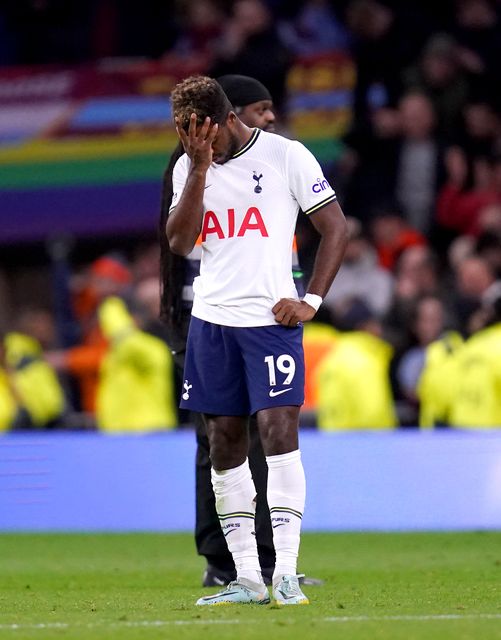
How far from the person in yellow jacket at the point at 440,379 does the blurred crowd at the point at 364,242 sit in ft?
0.04

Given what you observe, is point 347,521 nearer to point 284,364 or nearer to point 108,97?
point 284,364

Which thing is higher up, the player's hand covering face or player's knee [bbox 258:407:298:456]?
the player's hand covering face

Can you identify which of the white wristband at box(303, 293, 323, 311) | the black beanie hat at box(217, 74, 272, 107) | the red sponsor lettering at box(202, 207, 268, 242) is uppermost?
the black beanie hat at box(217, 74, 272, 107)

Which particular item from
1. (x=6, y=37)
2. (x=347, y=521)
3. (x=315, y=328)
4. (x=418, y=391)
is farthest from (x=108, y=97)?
(x=347, y=521)

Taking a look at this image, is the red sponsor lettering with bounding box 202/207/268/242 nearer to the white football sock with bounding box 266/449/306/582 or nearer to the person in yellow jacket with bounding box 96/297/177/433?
the white football sock with bounding box 266/449/306/582

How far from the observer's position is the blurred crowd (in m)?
12.3

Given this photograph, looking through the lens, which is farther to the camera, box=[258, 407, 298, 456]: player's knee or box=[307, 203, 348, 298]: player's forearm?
box=[307, 203, 348, 298]: player's forearm

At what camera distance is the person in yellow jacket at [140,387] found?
1325 cm

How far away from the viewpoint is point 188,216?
20.8 feet

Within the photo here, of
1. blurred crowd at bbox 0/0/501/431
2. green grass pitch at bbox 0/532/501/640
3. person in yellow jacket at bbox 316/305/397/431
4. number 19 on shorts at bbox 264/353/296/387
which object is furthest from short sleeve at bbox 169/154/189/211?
person in yellow jacket at bbox 316/305/397/431

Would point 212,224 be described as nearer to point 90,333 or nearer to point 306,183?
point 306,183

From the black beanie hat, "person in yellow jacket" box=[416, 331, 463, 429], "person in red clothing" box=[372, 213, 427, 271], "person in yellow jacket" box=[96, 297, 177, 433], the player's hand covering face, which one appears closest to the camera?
the player's hand covering face

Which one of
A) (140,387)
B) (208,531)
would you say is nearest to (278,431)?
(208,531)

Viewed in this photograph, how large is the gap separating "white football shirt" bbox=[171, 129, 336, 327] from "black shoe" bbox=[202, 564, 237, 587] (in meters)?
1.66
